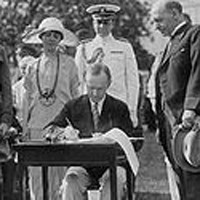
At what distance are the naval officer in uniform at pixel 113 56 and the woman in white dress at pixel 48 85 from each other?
8.7 inches

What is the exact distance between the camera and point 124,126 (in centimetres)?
513

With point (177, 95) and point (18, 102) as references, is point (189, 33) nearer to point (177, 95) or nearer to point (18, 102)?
point (177, 95)

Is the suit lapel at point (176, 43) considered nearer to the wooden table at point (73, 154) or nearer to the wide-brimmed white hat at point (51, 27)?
the wooden table at point (73, 154)

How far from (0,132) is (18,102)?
2548mm

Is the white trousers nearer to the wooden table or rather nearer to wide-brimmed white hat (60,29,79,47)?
the wooden table

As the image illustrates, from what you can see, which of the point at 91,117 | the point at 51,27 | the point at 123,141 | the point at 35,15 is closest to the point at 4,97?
the point at 91,117

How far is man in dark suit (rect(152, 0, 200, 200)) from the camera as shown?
4742 millimetres

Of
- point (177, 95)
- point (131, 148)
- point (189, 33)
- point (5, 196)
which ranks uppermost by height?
point (189, 33)

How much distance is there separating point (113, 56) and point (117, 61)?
0.19ft

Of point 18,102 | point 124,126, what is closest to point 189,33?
point 124,126

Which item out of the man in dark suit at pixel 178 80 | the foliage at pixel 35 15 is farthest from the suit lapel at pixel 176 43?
the foliage at pixel 35 15

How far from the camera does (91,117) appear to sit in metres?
5.19

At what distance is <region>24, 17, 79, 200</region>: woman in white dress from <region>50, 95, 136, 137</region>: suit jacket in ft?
3.01

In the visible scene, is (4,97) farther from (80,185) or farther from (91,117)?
(80,185)
